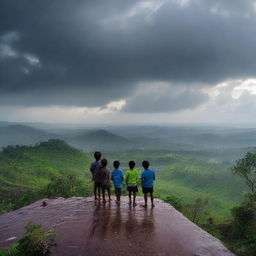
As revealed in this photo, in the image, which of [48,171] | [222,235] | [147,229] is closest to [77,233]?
[147,229]

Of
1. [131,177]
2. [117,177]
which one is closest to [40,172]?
[117,177]

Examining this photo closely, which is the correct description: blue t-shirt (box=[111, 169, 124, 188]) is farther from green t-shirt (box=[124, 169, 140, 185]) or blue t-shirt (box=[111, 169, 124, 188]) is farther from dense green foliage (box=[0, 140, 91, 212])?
dense green foliage (box=[0, 140, 91, 212])

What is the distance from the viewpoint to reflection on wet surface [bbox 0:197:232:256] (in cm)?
881

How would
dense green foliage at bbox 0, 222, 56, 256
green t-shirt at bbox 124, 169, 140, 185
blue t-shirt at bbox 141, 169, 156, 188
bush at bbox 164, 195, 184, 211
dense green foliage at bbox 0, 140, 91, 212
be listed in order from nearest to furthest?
dense green foliage at bbox 0, 222, 56, 256, blue t-shirt at bbox 141, 169, 156, 188, green t-shirt at bbox 124, 169, 140, 185, bush at bbox 164, 195, 184, 211, dense green foliage at bbox 0, 140, 91, 212

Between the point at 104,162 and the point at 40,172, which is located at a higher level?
the point at 104,162

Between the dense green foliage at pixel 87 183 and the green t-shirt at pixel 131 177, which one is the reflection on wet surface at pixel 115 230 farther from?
the dense green foliage at pixel 87 183

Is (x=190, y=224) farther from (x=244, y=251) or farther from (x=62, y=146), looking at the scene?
(x=62, y=146)

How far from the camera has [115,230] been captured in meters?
10.2

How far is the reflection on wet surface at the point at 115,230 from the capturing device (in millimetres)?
8812

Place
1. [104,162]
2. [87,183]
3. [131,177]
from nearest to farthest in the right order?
[104,162] → [131,177] → [87,183]

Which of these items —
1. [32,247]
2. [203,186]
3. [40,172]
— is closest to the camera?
[32,247]

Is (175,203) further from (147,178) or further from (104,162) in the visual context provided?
(104,162)

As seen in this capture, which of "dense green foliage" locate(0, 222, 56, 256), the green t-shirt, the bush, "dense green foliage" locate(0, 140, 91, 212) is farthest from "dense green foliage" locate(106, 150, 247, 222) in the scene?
"dense green foliage" locate(0, 222, 56, 256)

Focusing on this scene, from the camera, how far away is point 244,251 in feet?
74.7
